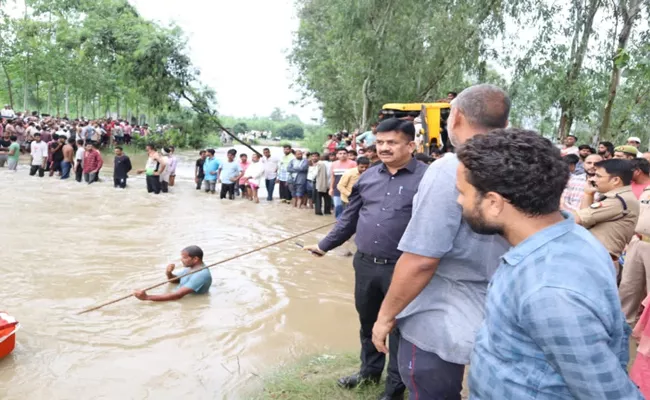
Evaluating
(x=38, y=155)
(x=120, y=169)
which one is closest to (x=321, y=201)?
(x=120, y=169)

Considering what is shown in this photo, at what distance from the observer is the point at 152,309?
5469 millimetres

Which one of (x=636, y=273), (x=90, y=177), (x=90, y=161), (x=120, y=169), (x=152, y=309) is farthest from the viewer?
(x=90, y=177)

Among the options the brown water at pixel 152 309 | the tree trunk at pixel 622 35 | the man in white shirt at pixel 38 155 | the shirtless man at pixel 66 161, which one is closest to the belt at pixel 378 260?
the brown water at pixel 152 309

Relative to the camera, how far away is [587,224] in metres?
4.20

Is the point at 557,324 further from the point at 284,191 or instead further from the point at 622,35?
the point at 284,191

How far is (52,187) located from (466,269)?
599 inches

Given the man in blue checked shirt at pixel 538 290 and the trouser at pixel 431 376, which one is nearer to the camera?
the man in blue checked shirt at pixel 538 290

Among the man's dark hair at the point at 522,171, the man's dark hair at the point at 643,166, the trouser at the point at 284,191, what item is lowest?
the trouser at the point at 284,191

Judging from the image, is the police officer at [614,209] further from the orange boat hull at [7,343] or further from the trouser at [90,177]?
the trouser at [90,177]

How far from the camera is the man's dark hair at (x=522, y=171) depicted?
1.34 m

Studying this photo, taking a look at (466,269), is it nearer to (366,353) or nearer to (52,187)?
(366,353)

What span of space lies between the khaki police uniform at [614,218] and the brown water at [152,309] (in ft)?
7.90

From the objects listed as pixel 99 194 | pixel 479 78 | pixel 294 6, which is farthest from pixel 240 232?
Result: pixel 294 6

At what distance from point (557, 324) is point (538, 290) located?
0.29ft
